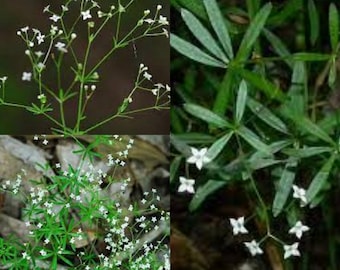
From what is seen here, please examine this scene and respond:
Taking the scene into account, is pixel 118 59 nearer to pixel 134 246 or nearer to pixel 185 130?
pixel 185 130

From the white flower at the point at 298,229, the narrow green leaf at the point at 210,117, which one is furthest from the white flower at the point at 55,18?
the white flower at the point at 298,229

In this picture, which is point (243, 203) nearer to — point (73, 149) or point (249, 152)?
point (249, 152)

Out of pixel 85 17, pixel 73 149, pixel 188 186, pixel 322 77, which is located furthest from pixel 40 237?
pixel 322 77

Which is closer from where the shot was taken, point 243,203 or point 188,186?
point 188,186

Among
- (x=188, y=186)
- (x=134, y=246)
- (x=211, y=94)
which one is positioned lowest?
(x=134, y=246)

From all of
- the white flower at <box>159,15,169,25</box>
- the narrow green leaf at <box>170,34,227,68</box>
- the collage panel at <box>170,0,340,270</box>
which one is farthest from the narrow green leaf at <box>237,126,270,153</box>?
the white flower at <box>159,15,169,25</box>

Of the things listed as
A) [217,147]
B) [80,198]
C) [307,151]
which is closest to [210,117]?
[217,147]

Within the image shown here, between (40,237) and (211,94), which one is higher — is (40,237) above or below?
below
